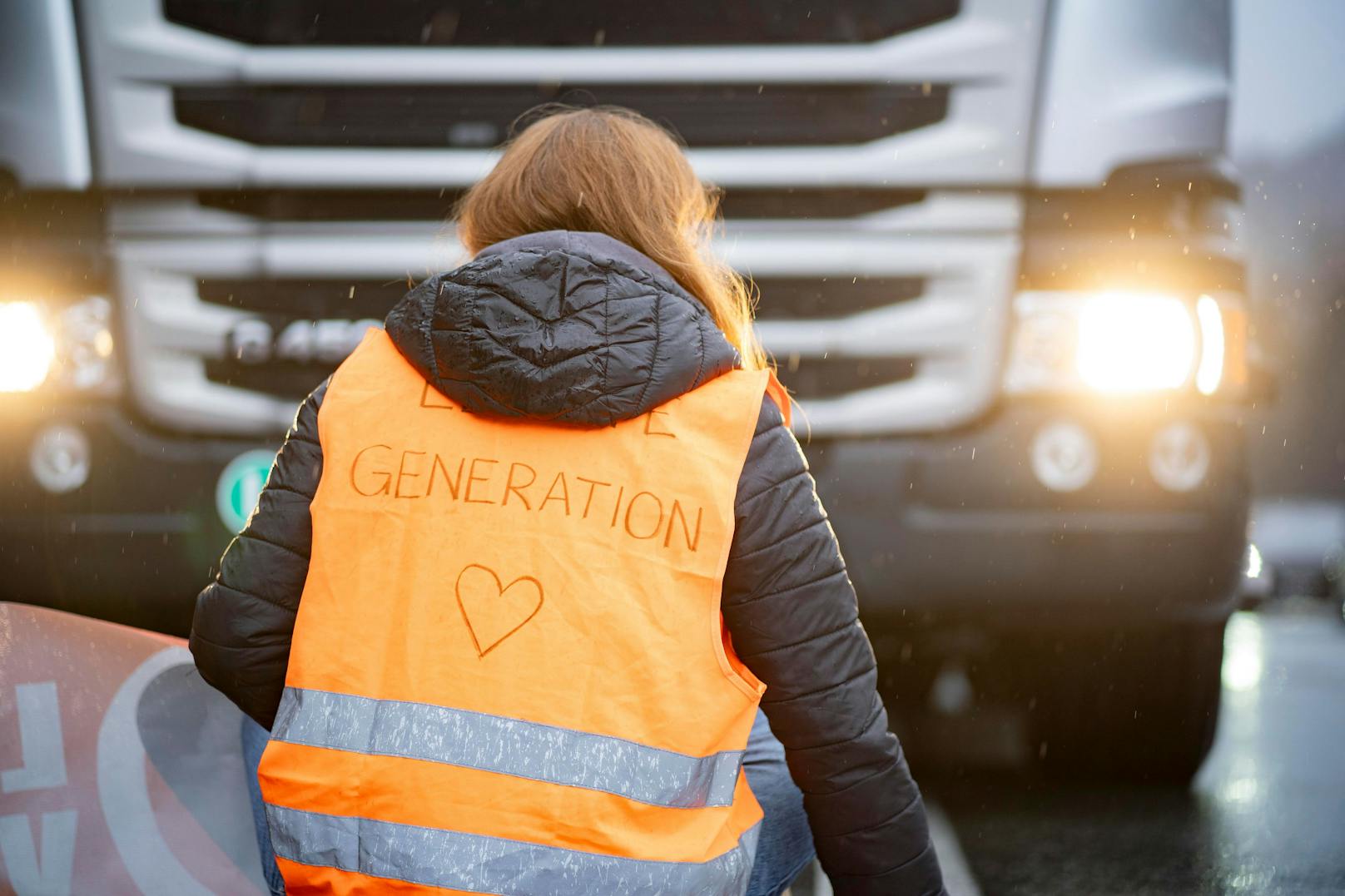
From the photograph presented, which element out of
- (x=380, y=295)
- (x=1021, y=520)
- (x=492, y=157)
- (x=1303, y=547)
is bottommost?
(x=1303, y=547)

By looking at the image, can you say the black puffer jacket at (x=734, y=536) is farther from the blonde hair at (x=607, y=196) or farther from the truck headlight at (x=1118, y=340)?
the truck headlight at (x=1118, y=340)

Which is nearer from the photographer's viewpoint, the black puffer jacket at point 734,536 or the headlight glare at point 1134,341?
the black puffer jacket at point 734,536

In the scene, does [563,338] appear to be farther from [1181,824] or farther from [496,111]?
[1181,824]

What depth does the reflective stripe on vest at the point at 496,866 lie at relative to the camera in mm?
1263

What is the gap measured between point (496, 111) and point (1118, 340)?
1491 mm

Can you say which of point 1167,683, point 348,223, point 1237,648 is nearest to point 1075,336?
point 1167,683

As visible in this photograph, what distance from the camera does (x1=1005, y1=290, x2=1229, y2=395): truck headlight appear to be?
2.71 metres

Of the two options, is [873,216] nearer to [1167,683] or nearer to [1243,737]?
[1167,683]

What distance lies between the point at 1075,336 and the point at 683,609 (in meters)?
1.71

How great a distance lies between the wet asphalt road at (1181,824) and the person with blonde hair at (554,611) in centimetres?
132

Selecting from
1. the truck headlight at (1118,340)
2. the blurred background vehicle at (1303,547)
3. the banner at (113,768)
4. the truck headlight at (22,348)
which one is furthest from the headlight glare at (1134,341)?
the blurred background vehicle at (1303,547)

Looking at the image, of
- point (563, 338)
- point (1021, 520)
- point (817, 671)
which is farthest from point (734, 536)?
point (1021, 520)

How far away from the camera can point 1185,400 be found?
107 inches

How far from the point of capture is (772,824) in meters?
1.64
